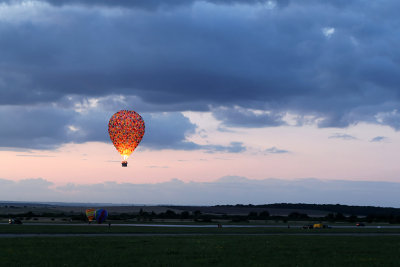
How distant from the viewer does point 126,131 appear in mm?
71812

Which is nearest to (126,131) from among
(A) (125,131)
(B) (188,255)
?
(A) (125,131)

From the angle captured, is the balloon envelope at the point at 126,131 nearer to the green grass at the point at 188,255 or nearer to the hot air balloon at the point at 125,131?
the hot air balloon at the point at 125,131

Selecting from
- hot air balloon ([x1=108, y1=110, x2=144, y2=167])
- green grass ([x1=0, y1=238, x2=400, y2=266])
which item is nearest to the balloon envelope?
hot air balloon ([x1=108, y1=110, x2=144, y2=167])

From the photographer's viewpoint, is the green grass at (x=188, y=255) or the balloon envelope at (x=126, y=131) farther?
the balloon envelope at (x=126, y=131)

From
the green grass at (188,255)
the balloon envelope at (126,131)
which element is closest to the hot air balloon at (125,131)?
the balloon envelope at (126,131)

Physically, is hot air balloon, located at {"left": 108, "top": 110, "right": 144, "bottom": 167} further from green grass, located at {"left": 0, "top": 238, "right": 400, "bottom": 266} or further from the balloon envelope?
green grass, located at {"left": 0, "top": 238, "right": 400, "bottom": 266}

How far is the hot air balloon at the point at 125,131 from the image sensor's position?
72.0 meters

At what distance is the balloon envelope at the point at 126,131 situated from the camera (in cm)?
7200

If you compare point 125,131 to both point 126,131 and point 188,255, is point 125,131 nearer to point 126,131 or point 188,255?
point 126,131

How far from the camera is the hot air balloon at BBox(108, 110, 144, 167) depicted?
236 feet

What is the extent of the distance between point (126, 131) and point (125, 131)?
13 centimetres

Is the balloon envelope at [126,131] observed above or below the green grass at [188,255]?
above

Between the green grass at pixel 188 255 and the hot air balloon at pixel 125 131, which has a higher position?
the hot air balloon at pixel 125 131

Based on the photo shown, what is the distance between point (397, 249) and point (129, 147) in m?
40.4
